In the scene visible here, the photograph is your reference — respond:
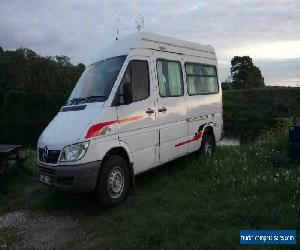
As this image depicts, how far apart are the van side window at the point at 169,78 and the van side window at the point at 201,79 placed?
0.45 meters

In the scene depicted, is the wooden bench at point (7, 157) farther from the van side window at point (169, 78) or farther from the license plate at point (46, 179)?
the van side window at point (169, 78)

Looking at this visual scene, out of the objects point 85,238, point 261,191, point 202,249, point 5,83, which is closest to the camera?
point 202,249

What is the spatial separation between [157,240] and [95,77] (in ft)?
11.9

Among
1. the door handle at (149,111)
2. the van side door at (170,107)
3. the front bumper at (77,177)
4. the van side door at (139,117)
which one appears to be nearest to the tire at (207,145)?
the van side door at (170,107)

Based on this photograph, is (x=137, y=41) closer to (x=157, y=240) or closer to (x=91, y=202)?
(x=91, y=202)

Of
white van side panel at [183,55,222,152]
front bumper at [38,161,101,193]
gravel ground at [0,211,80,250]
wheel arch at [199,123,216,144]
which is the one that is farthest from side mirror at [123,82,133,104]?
wheel arch at [199,123,216,144]

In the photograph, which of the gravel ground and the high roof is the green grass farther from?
the high roof

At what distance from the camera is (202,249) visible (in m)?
5.17

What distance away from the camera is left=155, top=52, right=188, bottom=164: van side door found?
8609mm

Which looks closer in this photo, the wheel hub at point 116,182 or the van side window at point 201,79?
the wheel hub at point 116,182

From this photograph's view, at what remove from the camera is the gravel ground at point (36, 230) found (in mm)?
6375

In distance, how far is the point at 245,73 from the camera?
8600 cm

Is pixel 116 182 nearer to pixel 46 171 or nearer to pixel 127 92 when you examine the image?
pixel 46 171

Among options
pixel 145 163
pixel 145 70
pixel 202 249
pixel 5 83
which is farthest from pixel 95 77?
pixel 5 83
